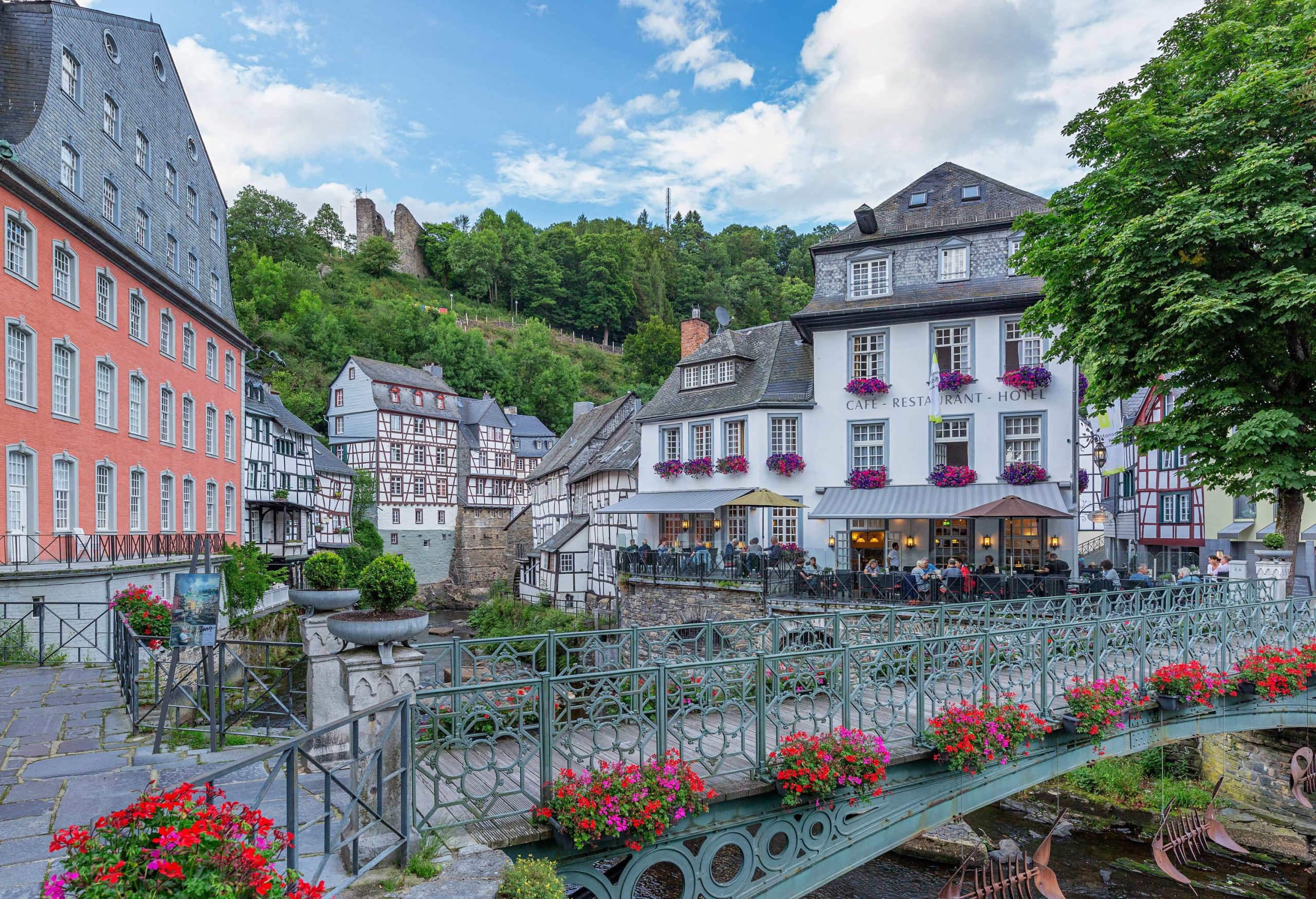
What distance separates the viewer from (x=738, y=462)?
2580cm

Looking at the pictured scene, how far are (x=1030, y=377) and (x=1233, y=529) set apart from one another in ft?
31.4

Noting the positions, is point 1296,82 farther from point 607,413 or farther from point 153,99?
point 607,413

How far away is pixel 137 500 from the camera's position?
23.0 metres

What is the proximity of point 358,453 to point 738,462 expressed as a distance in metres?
34.2

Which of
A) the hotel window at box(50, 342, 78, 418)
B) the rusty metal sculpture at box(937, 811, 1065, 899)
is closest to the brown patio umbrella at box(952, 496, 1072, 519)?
the rusty metal sculpture at box(937, 811, 1065, 899)

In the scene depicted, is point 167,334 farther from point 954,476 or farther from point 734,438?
point 954,476

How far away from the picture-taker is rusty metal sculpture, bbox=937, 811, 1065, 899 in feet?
34.5

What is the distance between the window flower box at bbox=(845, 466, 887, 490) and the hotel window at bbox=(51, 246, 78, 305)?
70.9 ft

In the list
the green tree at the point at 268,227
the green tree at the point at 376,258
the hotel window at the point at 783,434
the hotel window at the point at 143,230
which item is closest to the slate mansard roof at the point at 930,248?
the hotel window at the point at 783,434

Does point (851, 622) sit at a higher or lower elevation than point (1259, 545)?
lower

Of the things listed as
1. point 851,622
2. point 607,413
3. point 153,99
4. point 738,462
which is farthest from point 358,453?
point 851,622

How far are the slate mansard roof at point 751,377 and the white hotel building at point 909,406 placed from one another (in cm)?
9

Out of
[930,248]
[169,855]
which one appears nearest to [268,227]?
[930,248]

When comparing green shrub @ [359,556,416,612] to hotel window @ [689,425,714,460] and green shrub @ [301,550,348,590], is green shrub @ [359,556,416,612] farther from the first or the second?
hotel window @ [689,425,714,460]
